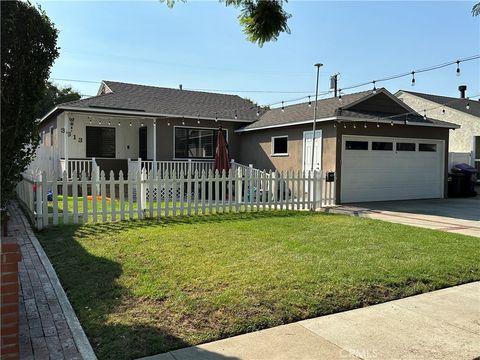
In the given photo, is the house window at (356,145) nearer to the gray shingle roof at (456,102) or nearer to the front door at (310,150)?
the front door at (310,150)

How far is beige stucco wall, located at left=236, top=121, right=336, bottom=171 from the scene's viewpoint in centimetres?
1463

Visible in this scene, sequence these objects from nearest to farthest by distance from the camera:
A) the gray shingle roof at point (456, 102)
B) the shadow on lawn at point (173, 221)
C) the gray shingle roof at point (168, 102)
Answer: the shadow on lawn at point (173, 221), the gray shingle roof at point (168, 102), the gray shingle roof at point (456, 102)

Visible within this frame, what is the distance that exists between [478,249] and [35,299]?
6.85 metres

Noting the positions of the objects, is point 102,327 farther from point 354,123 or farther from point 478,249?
point 354,123

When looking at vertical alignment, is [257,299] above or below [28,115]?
below

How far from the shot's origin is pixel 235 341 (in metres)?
3.70

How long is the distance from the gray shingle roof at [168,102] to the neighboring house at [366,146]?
2.72 metres

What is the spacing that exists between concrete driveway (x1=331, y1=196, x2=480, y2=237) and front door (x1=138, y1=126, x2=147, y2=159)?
31.5ft

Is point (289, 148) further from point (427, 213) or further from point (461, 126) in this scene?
point (461, 126)

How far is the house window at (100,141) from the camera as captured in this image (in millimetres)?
18062

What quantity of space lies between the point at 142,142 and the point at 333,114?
914cm

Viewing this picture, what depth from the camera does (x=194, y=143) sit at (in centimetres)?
1881

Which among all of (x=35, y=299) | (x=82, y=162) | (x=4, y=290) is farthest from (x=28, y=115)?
(x=82, y=162)

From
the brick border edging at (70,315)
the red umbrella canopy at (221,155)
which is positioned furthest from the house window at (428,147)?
the brick border edging at (70,315)
